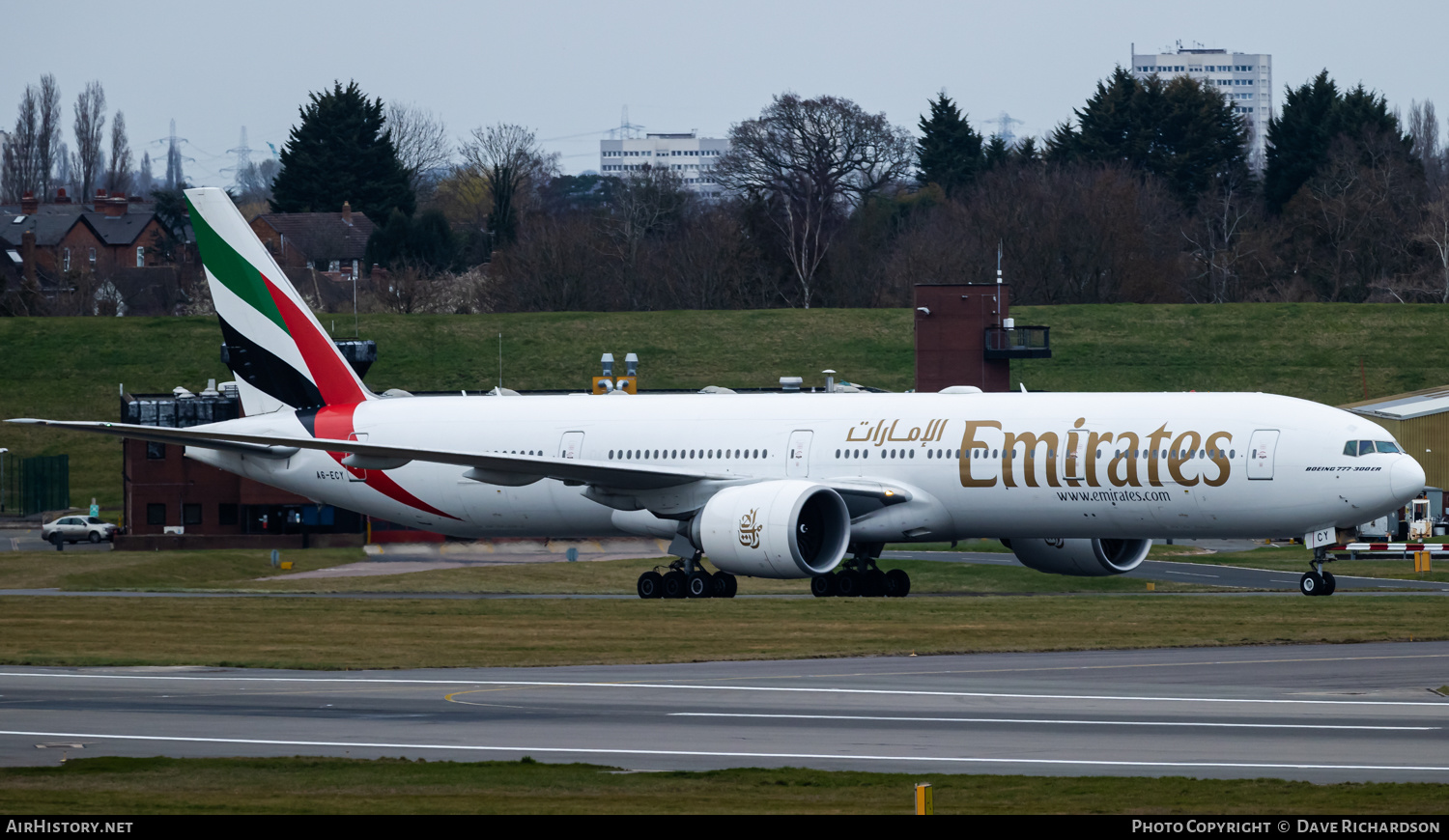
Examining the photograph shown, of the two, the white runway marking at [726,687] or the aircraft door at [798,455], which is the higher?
the aircraft door at [798,455]

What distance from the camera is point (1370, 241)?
114688 millimetres

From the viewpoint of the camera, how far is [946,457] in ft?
115

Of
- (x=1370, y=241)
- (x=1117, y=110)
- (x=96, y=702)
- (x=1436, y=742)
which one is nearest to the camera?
(x=1436, y=742)

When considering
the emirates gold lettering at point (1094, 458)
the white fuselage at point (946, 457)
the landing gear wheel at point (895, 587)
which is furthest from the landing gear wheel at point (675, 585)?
the emirates gold lettering at point (1094, 458)

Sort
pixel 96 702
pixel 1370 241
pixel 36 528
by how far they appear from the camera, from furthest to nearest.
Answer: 1. pixel 1370 241
2. pixel 36 528
3. pixel 96 702

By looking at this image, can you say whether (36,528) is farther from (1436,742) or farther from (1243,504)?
(1436,742)

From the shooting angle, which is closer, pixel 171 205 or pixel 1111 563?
pixel 1111 563

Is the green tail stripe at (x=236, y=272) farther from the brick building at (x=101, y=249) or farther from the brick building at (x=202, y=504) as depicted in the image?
the brick building at (x=101, y=249)

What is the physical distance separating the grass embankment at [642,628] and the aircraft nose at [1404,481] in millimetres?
1898

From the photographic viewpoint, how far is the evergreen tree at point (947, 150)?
132 meters

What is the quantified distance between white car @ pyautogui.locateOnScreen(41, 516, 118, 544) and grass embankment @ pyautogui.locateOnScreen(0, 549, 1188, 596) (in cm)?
1897

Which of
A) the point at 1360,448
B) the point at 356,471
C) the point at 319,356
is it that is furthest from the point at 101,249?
the point at 1360,448
